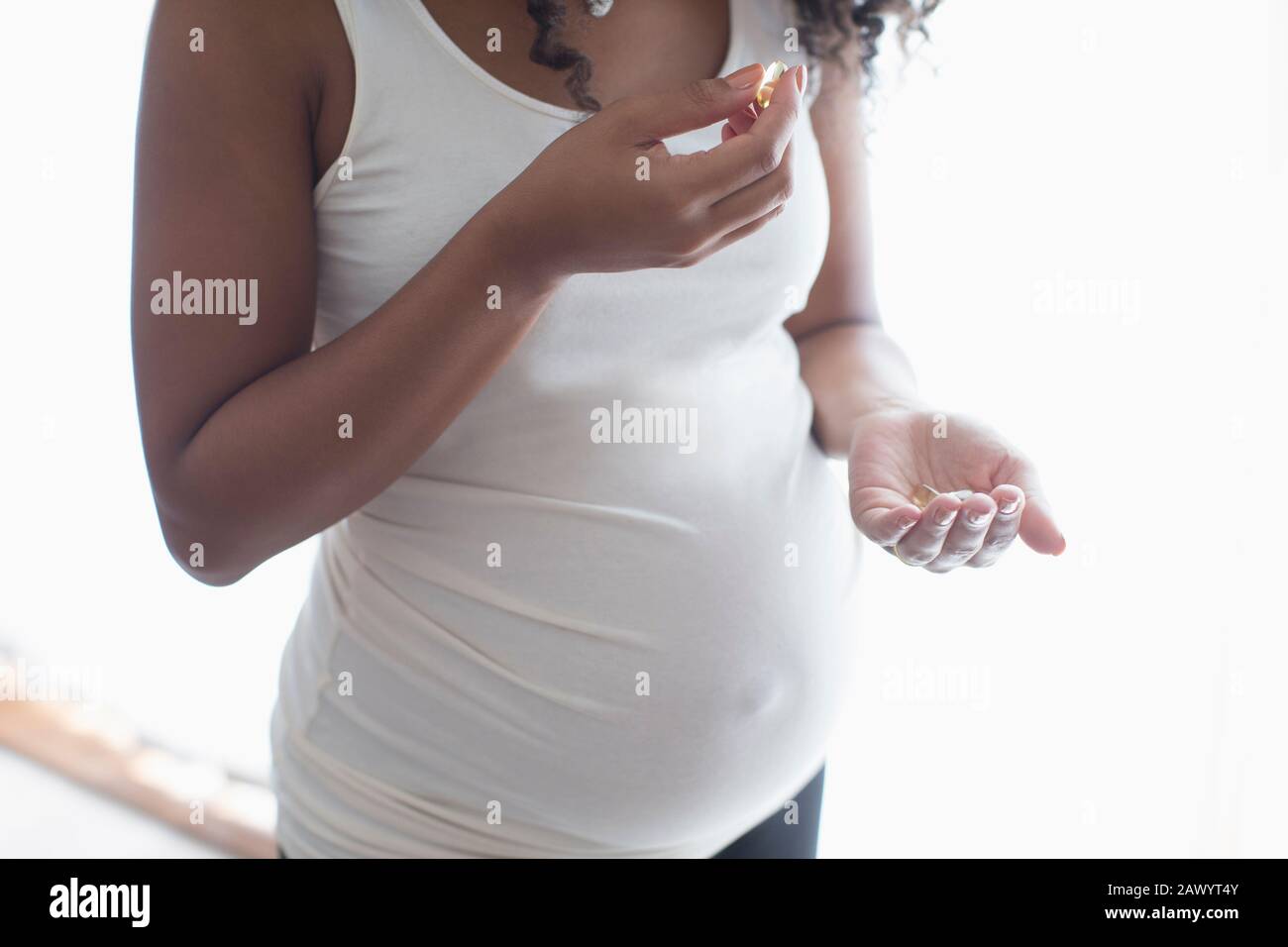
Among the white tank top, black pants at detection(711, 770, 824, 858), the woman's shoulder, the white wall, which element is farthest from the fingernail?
black pants at detection(711, 770, 824, 858)

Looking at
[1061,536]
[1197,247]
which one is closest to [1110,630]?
[1197,247]

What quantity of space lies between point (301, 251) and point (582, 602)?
297 mm

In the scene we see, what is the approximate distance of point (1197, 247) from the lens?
3.75 feet

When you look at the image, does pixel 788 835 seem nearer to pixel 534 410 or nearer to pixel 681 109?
pixel 534 410

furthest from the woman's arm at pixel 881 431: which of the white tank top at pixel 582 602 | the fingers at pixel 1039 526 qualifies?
the white tank top at pixel 582 602

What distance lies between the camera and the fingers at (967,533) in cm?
61

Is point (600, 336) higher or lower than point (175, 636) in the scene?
higher

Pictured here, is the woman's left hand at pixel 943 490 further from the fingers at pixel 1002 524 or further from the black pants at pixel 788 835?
the black pants at pixel 788 835

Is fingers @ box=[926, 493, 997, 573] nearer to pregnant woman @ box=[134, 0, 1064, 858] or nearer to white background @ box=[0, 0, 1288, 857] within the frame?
pregnant woman @ box=[134, 0, 1064, 858]

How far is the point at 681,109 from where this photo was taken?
538 millimetres

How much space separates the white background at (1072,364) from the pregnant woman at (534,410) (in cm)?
30

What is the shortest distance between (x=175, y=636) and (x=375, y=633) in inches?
49.5

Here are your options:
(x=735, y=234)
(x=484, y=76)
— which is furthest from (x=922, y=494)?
(x=484, y=76)
